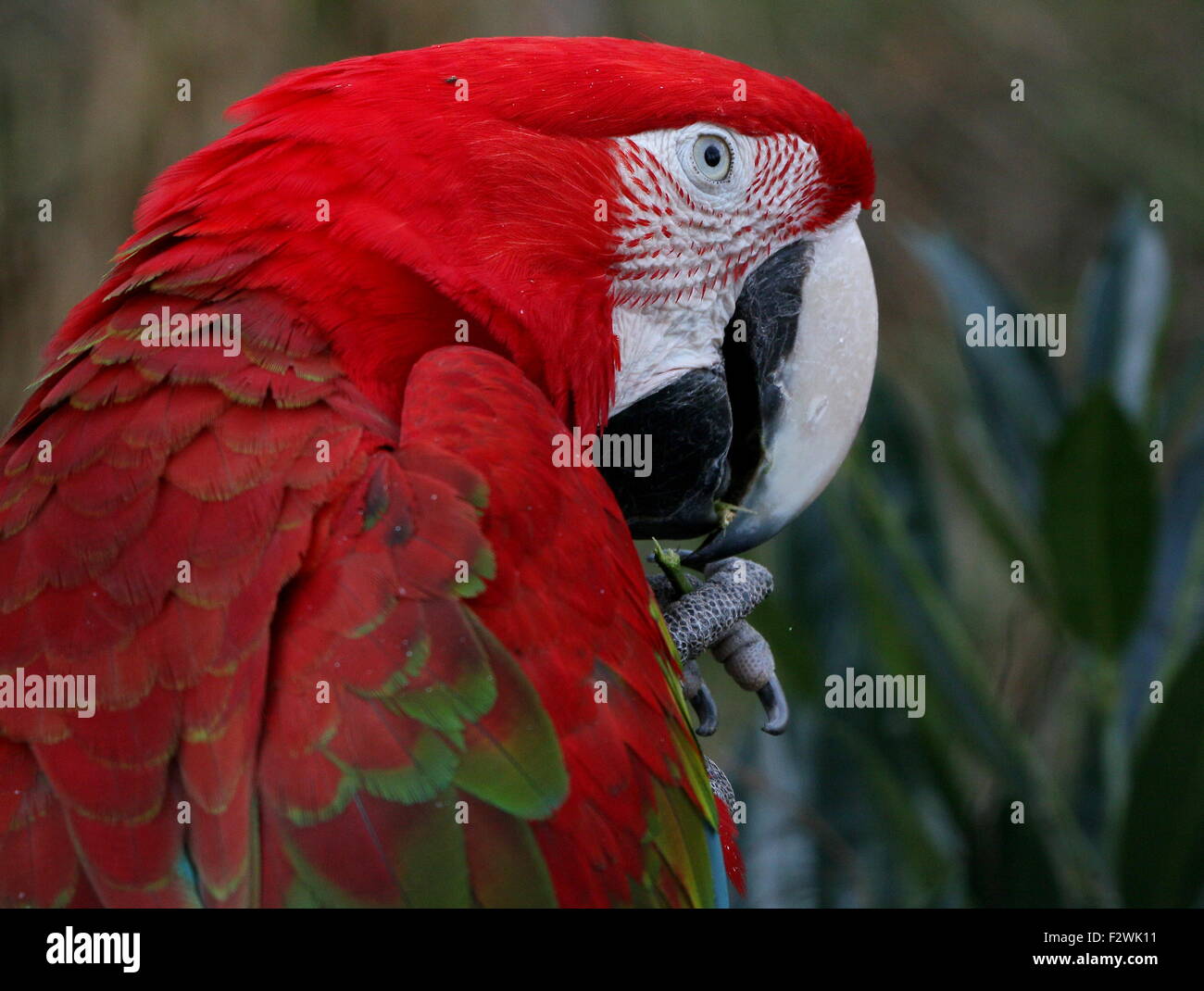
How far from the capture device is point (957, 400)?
2.50m

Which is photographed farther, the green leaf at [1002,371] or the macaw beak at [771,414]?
the green leaf at [1002,371]

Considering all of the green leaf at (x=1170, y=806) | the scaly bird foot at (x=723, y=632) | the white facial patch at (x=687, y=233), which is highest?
the white facial patch at (x=687, y=233)

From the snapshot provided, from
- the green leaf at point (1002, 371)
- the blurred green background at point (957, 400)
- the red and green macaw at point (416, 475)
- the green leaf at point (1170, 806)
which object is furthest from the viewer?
the green leaf at point (1002, 371)

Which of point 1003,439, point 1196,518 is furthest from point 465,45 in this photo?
point 1196,518

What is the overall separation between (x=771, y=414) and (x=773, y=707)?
0.31m

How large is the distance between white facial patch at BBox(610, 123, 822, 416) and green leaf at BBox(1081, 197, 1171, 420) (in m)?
0.79

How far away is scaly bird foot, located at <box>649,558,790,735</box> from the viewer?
1213mm

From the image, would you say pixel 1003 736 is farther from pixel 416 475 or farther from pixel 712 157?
pixel 416 475

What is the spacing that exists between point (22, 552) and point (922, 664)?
49.4 inches

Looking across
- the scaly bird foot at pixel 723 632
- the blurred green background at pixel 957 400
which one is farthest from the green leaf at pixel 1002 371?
the scaly bird foot at pixel 723 632

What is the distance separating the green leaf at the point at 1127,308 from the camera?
176 cm

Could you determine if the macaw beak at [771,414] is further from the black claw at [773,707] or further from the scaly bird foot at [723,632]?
the black claw at [773,707]

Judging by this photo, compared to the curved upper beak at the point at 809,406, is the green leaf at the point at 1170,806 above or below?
below
